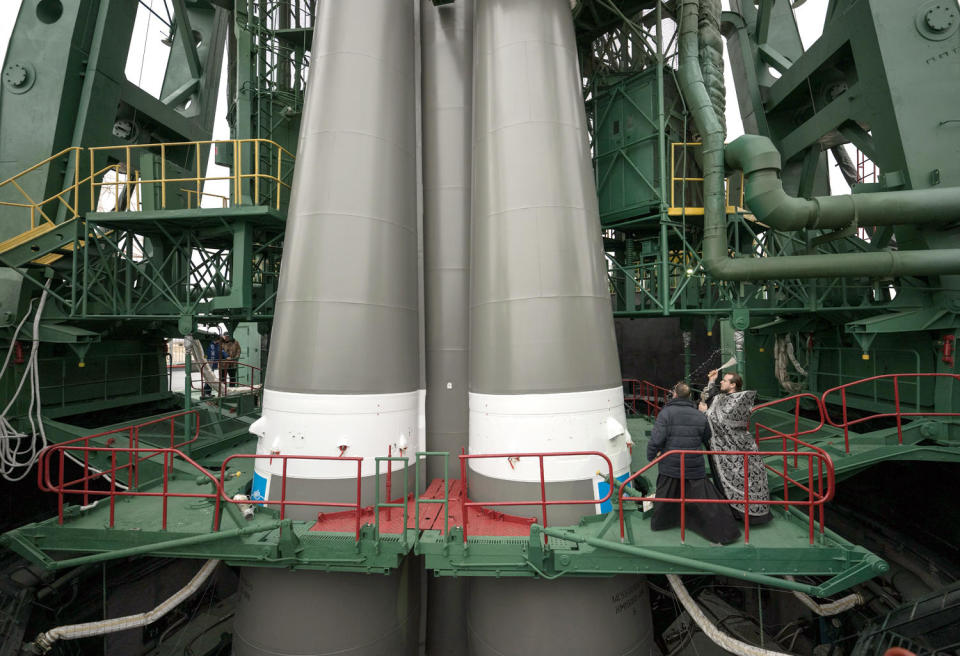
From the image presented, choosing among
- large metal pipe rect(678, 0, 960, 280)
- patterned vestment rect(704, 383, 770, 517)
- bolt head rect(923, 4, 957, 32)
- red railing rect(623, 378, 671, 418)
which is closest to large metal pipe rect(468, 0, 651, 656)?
patterned vestment rect(704, 383, 770, 517)

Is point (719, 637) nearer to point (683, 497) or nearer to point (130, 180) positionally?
point (683, 497)

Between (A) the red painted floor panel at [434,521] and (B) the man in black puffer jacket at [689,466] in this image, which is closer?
(B) the man in black puffer jacket at [689,466]

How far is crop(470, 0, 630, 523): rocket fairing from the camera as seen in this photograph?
21.3ft

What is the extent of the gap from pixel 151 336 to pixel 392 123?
1151 centimetres

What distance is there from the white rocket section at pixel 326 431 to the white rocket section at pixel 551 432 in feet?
5.06

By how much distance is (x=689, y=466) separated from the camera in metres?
5.59

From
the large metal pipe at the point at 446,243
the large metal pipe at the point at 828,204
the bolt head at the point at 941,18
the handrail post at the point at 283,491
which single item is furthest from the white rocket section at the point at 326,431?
the bolt head at the point at 941,18

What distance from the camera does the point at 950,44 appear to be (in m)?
10.7

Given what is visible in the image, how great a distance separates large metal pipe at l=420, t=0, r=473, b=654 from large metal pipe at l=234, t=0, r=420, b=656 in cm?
69

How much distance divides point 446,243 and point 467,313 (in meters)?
1.29

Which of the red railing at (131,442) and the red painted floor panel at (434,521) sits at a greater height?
the red railing at (131,442)

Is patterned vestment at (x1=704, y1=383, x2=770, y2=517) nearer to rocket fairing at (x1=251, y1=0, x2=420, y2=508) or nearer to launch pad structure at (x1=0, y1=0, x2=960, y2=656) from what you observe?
launch pad structure at (x1=0, y1=0, x2=960, y2=656)

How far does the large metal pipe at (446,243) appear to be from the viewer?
782 centimetres

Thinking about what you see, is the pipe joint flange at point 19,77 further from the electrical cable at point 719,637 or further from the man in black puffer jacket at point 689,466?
the electrical cable at point 719,637
